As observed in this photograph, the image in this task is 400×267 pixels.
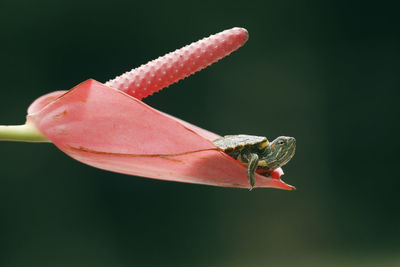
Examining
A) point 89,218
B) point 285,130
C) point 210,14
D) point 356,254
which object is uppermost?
point 210,14

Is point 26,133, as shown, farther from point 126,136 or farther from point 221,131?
point 221,131

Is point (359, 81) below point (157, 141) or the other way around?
the other way around

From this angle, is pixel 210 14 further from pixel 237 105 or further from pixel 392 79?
pixel 392 79

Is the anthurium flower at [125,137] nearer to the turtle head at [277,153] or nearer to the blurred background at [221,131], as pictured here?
the turtle head at [277,153]

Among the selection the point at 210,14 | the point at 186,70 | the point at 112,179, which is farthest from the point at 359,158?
the point at 186,70

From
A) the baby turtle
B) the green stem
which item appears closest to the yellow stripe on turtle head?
the baby turtle

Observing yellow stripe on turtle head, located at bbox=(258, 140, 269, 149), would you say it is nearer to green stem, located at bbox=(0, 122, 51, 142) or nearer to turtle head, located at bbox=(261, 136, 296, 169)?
turtle head, located at bbox=(261, 136, 296, 169)

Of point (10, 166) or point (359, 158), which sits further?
point (359, 158)
